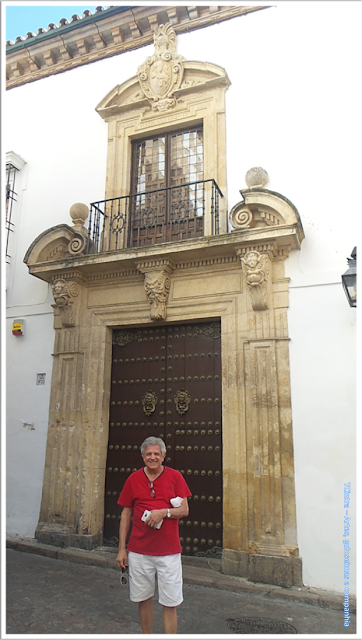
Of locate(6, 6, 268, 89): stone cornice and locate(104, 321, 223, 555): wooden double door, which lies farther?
locate(6, 6, 268, 89): stone cornice

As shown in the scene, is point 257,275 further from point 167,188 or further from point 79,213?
point 79,213

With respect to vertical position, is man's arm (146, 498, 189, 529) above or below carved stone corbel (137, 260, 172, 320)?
below

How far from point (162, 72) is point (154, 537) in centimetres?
625

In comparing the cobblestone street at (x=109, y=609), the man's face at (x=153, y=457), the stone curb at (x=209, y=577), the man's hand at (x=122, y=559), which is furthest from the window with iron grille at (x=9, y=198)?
the man's hand at (x=122, y=559)

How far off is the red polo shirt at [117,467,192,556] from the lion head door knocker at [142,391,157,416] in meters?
2.66

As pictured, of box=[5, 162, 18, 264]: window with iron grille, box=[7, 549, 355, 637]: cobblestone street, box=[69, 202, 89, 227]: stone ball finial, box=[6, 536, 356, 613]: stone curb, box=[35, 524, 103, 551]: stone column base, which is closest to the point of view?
box=[7, 549, 355, 637]: cobblestone street

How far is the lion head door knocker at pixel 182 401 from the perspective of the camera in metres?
5.73

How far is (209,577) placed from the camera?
4.83m

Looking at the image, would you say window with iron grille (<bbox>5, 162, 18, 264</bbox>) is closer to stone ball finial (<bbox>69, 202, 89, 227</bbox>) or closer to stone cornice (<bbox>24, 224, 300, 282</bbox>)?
stone cornice (<bbox>24, 224, 300, 282</bbox>)

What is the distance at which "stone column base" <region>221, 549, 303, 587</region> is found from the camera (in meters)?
Answer: 4.59

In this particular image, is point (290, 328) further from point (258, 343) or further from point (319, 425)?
point (319, 425)

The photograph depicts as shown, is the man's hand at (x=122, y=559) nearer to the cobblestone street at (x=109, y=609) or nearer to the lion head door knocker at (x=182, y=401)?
the cobblestone street at (x=109, y=609)

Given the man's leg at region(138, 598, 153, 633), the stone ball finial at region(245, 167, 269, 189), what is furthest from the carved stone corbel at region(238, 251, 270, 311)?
the man's leg at region(138, 598, 153, 633)

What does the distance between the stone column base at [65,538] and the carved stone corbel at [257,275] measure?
3.41 metres
